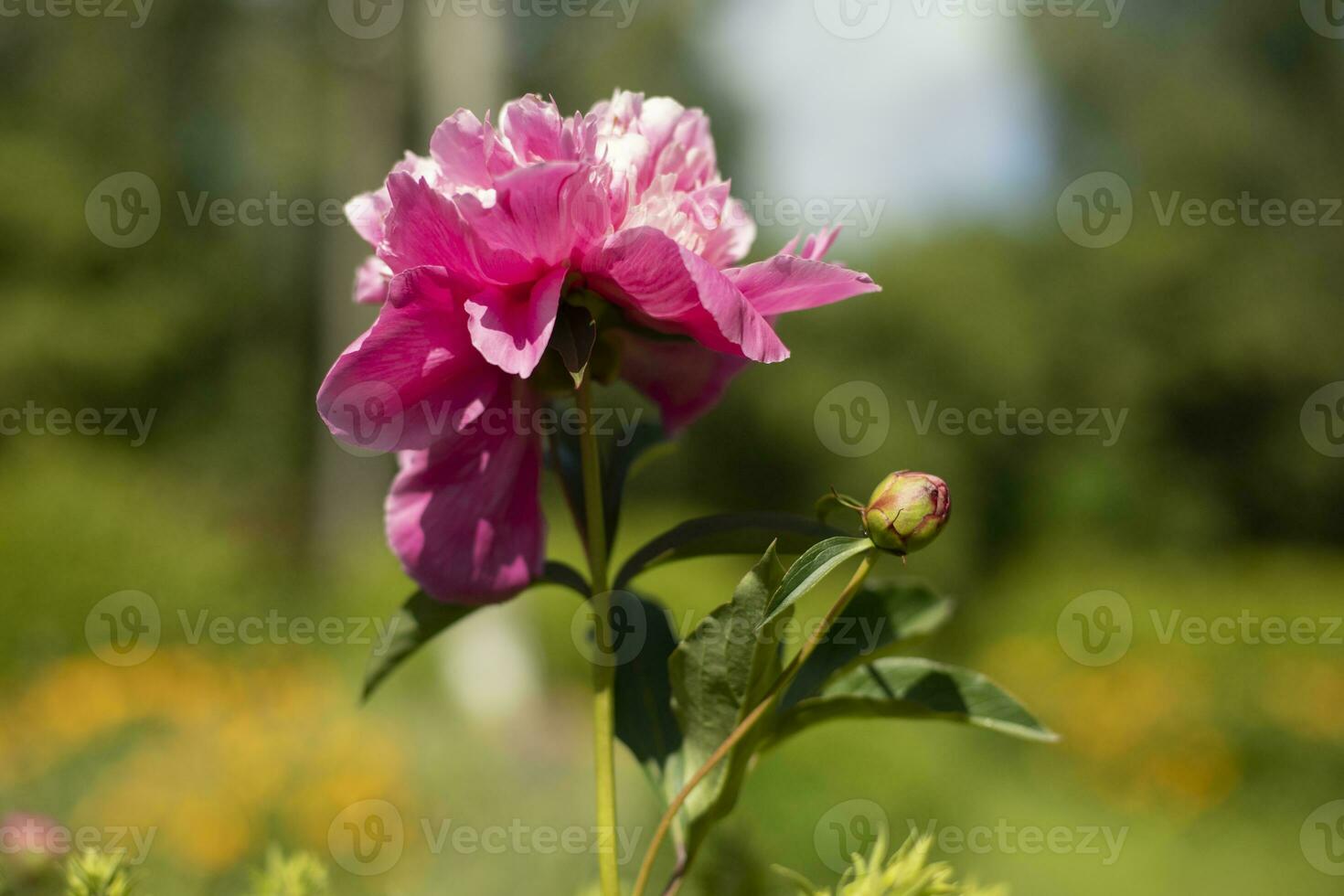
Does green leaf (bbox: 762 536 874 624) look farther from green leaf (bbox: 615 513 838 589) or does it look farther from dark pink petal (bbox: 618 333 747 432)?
dark pink petal (bbox: 618 333 747 432)

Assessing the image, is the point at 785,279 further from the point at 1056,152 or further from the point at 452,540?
the point at 1056,152

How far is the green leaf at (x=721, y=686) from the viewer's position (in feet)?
1.84

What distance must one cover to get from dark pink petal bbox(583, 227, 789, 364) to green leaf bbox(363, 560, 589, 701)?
186mm

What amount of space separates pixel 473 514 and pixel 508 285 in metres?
0.14

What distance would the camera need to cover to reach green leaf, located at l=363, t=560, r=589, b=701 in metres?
0.69

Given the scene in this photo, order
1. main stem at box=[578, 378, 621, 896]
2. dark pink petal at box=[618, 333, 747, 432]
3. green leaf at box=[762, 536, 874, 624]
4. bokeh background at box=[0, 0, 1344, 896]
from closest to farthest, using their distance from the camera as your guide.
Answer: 1. green leaf at box=[762, 536, 874, 624]
2. main stem at box=[578, 378, 621, 896]
3. dark pink petal at box=[618, 333, 747, 432]
4. bokeh background at box=[0, 0, 1344, 896]

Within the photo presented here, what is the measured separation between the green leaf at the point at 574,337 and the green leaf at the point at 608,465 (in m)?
0.10

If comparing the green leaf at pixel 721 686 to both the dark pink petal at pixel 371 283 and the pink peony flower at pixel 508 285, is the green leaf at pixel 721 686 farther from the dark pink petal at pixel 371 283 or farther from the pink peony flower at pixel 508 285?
the dark pink petal at pixel 371 283

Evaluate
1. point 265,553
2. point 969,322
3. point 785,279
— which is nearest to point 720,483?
point 969,322

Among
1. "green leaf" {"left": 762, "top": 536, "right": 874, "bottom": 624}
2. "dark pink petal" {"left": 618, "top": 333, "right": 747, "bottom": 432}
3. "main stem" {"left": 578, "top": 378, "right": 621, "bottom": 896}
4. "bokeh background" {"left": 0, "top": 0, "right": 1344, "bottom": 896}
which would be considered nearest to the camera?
"green leaf" {"left": 762, "top": 536, "right": 874, "bottom": 624}

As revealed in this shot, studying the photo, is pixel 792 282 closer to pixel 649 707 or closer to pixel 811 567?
pixel 811 567

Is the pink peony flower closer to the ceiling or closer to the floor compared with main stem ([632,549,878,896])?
closer to the ceiling

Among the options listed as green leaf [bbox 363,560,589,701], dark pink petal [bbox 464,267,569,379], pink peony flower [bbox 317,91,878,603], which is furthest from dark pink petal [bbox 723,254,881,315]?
green leaf [bbox 363,560,589,701]

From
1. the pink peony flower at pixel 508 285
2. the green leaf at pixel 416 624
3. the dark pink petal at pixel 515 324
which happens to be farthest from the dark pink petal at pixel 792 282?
the green leaf at pixel 416 624
